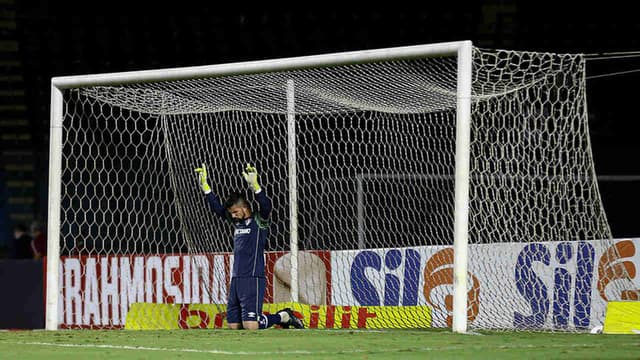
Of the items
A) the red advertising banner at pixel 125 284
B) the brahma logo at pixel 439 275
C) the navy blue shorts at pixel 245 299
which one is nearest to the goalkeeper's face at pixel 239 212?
the navy blue shorts at pixel 245 299

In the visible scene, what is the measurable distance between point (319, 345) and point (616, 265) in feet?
15.2

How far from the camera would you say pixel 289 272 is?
38.8 feet

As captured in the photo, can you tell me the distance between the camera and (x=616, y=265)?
1087cm

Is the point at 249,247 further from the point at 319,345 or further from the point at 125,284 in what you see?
the point at 319,345

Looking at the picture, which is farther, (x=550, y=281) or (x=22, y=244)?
(x=22, y=244)

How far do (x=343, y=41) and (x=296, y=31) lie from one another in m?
0.87

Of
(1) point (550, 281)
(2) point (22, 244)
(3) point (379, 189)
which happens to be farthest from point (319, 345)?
(2) point (22, 244)

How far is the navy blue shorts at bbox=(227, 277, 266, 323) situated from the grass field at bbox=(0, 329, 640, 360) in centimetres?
180

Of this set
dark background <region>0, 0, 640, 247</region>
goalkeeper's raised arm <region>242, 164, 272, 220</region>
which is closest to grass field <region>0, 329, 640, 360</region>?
goalkeeper's raised arm <region>242, 164, 272, 220</region>

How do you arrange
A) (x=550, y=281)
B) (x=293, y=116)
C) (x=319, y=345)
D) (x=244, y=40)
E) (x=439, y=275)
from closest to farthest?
(x=319, y=345)
(x=550, y=281)
(x=293, y=116)
(x=439, y=275)
(x=244, y=40)

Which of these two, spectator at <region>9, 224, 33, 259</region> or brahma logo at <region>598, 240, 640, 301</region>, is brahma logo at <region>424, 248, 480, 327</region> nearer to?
brahma logo at <region>598, 240, 640, 301</region>

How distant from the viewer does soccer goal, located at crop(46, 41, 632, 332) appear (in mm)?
9953

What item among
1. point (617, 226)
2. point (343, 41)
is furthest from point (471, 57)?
point (343, 41)

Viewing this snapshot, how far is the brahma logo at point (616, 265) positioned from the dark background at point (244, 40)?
330 inches
